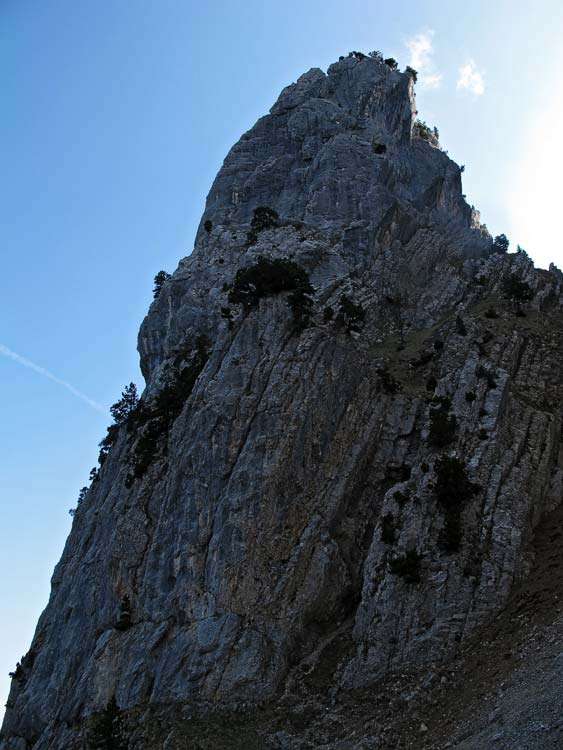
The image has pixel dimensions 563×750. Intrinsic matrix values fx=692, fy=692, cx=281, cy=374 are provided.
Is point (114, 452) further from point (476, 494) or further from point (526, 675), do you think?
point (526, 675)

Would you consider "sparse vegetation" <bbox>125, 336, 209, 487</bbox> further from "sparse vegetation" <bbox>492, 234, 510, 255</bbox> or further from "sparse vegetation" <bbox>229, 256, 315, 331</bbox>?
"sparse vegetation" <bbox>492, 234, 510, 255</bbox>

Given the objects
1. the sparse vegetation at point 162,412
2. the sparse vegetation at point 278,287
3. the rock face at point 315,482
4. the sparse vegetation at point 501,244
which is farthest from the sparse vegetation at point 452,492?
the sparse vegetation at point 501,244

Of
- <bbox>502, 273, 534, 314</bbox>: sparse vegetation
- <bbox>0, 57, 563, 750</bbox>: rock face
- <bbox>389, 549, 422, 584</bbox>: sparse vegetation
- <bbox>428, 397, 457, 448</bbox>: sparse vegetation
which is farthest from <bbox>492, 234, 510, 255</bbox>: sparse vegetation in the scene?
<bbox>389, 549, 422, 584</bbox>: sparse vegetation

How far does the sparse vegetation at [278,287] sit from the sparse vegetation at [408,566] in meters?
20.0

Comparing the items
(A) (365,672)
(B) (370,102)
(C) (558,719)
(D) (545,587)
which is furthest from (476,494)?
(B) (370,102)

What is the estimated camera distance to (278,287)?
181ft

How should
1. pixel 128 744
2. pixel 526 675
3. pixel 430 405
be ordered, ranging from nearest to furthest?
pixel 526 675
pixel 128 744
pixel 430 405

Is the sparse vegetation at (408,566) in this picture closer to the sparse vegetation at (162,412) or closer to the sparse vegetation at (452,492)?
the sparse vegetation at (452,492)

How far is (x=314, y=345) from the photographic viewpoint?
50.2 metres

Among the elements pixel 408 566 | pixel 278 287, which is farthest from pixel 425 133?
pixel 408 566

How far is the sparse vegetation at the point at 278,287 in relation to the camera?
52.6 m

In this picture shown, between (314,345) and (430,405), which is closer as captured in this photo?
(430,405)

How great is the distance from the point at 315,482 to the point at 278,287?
17537mm

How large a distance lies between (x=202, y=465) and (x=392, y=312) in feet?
74.3
